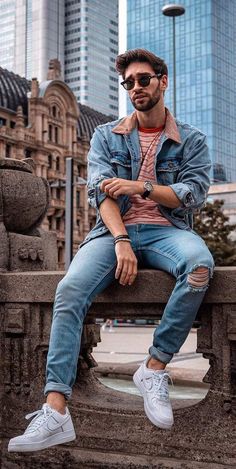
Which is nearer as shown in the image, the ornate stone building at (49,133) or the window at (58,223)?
the ornate stone building at (49,133)

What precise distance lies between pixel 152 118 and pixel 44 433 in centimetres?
183

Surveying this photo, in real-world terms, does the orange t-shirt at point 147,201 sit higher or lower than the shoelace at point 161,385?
higher

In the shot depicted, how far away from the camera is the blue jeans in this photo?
317 cm

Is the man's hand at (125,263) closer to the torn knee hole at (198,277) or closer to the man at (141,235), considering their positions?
the man at (141,235)

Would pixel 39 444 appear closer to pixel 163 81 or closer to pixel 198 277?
pixel 198 277

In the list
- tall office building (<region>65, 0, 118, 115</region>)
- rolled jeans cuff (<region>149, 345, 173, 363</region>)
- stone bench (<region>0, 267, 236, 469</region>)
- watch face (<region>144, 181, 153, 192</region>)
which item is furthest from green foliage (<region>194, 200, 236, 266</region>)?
tall office building (<region>65, 0, 118, 115</region>)

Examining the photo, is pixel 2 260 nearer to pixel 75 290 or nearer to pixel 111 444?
pixel 75 290

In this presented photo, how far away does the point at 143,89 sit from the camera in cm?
360

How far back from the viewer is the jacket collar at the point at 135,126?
366 centimetres

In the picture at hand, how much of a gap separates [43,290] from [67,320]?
68cm

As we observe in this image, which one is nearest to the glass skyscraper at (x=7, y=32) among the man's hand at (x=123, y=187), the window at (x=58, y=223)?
the window at (x=58, y=223)

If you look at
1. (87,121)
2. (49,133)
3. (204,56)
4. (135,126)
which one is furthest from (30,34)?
(135,126)

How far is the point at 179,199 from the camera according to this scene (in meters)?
3.48

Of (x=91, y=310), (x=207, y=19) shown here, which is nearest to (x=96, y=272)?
(x=91, y=310)
